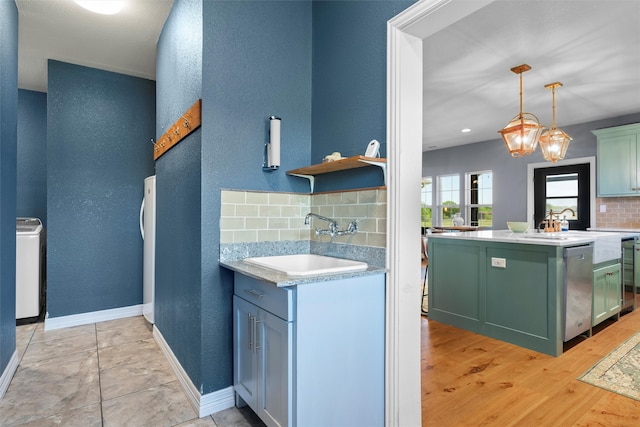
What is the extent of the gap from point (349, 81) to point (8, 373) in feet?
9.55

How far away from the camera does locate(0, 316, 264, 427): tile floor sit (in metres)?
1.95

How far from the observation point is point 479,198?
7816 mm

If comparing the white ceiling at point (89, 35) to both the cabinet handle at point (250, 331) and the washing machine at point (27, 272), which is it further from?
the cabinet handle at point (250, 331)

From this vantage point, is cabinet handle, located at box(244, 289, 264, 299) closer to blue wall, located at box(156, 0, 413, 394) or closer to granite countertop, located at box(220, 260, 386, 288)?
granite countertop, located at box(220, 260, 386, 288)

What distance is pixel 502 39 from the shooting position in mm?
3152

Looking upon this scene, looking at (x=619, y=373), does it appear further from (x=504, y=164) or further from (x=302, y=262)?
(x=504, y=164)

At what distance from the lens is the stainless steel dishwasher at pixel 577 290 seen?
2.82m

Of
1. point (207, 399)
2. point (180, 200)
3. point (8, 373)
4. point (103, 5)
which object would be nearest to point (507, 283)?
point (207, 399)

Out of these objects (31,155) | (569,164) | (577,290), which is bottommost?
(577,290)

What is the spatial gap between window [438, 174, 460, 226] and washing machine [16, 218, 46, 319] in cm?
761

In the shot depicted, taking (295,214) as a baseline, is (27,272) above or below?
below

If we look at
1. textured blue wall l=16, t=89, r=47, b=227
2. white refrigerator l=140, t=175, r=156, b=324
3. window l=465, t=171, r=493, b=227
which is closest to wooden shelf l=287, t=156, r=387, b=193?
white refrigerator l=140, t=175, r=156, b=324

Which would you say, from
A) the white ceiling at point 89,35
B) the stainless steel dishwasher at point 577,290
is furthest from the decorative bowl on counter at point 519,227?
the white ceiling at point 89,35

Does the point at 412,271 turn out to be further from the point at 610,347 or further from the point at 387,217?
the point at 610,347
